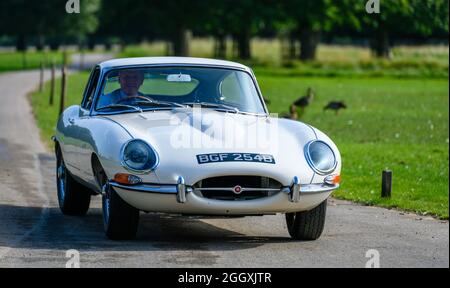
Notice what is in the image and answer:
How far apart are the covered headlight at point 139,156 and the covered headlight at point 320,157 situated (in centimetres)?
135

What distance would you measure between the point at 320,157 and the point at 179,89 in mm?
1935

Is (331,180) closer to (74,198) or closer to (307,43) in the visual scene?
(74,198)

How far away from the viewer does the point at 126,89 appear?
1132 centimetres

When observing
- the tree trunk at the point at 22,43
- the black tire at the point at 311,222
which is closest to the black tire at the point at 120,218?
the black tire at the point at 311,222

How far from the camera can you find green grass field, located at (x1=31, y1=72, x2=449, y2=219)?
1508 cm

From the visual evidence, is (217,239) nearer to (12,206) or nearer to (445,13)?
(12,206)

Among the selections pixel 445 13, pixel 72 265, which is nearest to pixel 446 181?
pixel 72 265

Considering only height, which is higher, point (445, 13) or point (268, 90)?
point (445, 13)

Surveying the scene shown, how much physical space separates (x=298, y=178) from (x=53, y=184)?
592 centimetres

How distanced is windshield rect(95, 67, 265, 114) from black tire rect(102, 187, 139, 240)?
5.05 ft

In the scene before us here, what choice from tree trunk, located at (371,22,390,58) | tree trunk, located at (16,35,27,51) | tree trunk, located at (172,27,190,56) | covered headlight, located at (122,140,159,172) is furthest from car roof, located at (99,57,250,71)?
tree trunk, located at (16,35,27,51)

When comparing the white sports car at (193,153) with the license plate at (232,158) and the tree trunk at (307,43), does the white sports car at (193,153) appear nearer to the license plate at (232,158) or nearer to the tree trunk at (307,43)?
the license plate at (232,158)

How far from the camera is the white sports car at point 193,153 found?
958 centimetres

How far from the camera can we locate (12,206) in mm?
12438
